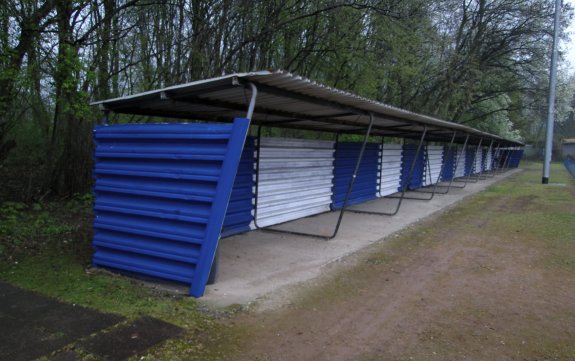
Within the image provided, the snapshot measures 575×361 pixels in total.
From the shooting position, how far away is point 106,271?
17.4ft

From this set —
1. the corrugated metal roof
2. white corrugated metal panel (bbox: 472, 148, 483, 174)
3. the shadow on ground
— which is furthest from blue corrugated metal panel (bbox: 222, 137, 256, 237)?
white corrugated metal panel (bbox: 472, 148, 483, 174)

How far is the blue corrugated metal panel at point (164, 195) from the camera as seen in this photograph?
4.55m

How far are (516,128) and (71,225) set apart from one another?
47500 mm

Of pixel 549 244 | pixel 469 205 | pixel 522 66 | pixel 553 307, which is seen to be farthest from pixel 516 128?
pixel 553 307

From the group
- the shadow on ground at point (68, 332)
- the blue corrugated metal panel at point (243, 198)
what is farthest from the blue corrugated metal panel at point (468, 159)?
the shadow on ground at point (68, 332)

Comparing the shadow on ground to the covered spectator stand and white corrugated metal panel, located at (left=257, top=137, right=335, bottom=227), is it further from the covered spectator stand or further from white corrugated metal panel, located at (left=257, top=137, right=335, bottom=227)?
white corrugated metal panel, located at (left=257, top=137, right=335, bottom=227)

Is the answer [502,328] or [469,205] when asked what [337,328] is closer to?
A: [502,328]

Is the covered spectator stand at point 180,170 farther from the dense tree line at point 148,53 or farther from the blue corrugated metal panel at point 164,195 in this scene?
the dense tree line at point 148,53

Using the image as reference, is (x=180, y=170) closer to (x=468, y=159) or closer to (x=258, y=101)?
(x=258, y=101)

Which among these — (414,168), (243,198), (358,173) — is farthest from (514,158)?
(243,198)

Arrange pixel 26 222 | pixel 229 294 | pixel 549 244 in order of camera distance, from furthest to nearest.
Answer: pixel 549 244
pixel 26 222
pixel 229 294

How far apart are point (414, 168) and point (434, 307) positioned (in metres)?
11.6

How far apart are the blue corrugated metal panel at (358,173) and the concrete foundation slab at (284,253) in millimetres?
701

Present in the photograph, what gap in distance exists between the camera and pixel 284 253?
6.68m
